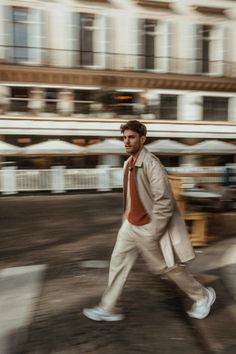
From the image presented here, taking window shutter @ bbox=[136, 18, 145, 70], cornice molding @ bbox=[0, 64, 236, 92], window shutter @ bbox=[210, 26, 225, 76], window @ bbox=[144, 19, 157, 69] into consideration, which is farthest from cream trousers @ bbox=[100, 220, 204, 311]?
window shutter @ bbox=[210, 26, 225, 76]

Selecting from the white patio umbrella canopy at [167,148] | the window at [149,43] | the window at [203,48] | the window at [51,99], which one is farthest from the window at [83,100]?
the window at [203,48]

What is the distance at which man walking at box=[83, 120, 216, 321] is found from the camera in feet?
11.3

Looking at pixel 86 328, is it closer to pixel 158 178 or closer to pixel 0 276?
pixel 158 178

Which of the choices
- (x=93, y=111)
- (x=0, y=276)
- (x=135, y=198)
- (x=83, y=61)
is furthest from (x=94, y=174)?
(x=135, y=198)

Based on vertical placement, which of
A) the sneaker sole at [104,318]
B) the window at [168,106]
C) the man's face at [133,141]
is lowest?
the sneaker sole at [104,318]

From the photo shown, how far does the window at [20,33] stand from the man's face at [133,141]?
16.4 metres

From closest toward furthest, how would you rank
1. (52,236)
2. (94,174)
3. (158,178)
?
(158,178), (52,236), (94,174)

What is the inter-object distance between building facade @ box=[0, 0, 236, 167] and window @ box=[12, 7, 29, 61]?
40 mm

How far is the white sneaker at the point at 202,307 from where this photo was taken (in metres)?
3.76

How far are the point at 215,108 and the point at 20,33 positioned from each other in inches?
392

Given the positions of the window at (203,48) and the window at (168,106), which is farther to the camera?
the window at (203,48)

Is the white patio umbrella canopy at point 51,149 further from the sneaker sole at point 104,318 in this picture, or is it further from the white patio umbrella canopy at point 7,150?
the sneaker sole at point 104,318

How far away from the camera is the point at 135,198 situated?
141 inches

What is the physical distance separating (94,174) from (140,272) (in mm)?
8850
